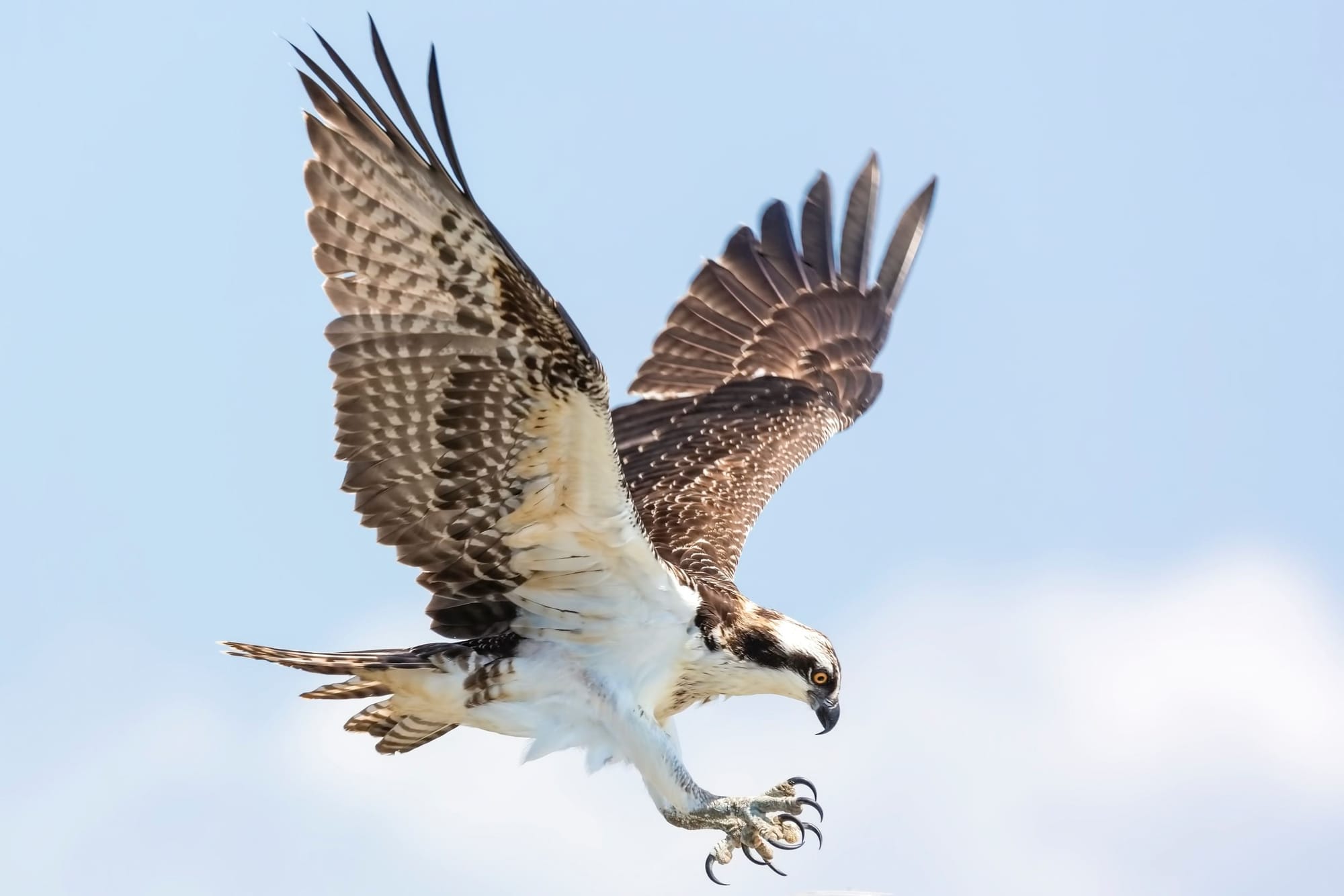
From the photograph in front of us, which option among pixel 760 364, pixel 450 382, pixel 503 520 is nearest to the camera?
pixel 450 382

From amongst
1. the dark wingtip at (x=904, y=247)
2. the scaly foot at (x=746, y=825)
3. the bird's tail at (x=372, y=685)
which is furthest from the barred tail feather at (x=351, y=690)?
the dark wingtip at (x=904, y=247)

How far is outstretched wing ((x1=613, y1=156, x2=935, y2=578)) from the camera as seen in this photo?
1001cm

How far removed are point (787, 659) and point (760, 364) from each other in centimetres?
369

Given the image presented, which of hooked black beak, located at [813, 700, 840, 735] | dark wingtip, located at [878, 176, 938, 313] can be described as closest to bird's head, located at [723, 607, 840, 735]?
hooked black beak, located at [813, 700, 840, 735]

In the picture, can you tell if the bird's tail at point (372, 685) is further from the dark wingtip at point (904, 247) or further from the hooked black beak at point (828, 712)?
the dark wingtip at point (904, 247)

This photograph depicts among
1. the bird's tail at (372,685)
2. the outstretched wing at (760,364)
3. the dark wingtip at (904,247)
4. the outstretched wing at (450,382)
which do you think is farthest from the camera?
the dark wingtip at (904,247)

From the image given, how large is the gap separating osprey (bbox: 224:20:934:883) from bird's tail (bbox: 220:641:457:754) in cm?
1

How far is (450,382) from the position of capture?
277 inches

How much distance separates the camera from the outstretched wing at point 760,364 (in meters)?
10.0

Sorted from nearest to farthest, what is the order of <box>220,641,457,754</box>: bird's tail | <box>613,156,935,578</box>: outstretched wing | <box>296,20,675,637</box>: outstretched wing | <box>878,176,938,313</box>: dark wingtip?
<box>296,20,675,637</box>: outstretched wing
<box>220,641,457,754</box>: bird's tail
<box>613,156,935,578</box>: outstretched wing
<box>878,176,938,313</box>: dark wingtip

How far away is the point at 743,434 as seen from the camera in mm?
10547

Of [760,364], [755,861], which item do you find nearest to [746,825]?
[755,861]

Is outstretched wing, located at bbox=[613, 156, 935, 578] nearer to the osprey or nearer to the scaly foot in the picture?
the osprey

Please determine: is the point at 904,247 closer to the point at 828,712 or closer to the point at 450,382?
the point at 828,712
